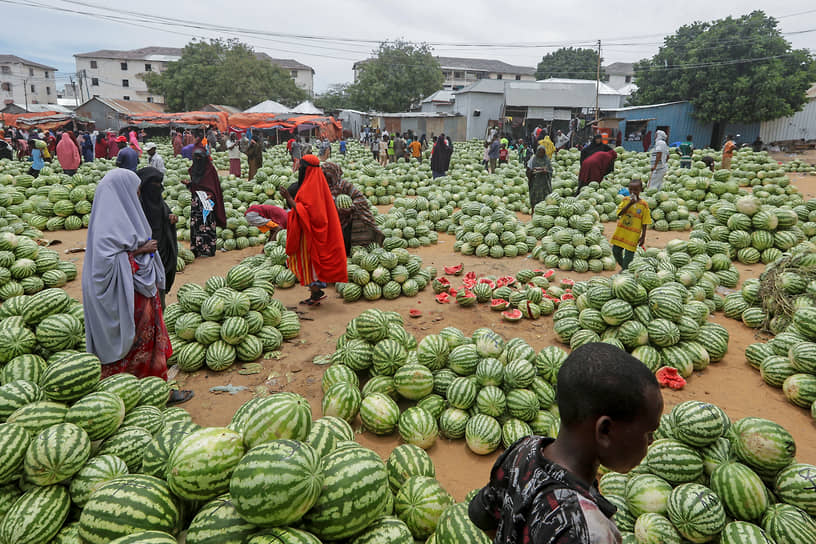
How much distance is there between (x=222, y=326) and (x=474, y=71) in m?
74.9

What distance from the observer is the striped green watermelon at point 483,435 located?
368cm

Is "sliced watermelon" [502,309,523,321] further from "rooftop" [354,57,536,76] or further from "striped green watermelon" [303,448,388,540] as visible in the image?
"rooftop" [354,57,536,76]

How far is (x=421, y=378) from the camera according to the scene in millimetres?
4098

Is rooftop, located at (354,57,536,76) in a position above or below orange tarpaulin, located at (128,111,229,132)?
above

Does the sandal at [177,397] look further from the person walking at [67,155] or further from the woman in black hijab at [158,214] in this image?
the person walking at [67,155]

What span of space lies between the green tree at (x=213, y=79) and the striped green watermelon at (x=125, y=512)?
1949 inches

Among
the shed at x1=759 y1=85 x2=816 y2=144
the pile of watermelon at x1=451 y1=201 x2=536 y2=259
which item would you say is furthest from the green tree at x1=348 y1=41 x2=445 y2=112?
the pile of watermelon at x1=451 y1=201 x2=536 y2=259

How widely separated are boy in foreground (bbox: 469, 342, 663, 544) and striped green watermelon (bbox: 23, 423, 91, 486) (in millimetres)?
2063

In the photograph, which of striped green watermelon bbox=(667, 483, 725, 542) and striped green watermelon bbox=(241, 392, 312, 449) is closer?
striped green watermelon bbox=(241, 392, 312, 449)

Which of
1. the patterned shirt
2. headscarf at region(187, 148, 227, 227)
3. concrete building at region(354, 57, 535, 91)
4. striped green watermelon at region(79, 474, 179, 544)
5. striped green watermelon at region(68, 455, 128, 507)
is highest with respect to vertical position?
concrete building at region(354, 57, 535, 91)

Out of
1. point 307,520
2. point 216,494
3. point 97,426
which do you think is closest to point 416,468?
point 307,520

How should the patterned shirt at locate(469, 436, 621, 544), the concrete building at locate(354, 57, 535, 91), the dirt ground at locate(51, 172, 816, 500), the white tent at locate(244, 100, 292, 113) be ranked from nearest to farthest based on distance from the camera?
the patterned shirt at locate(469, 436, 621, 544) < the dirt ground at locate(51, 172, 816, 500) < the white tent at locate(244, 100, 292, 113) < the concrete building at locate(354, 57, 535, 91)

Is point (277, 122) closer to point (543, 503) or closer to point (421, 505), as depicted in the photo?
point (421, 505)

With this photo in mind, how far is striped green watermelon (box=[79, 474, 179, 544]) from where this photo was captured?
71.4 inches
